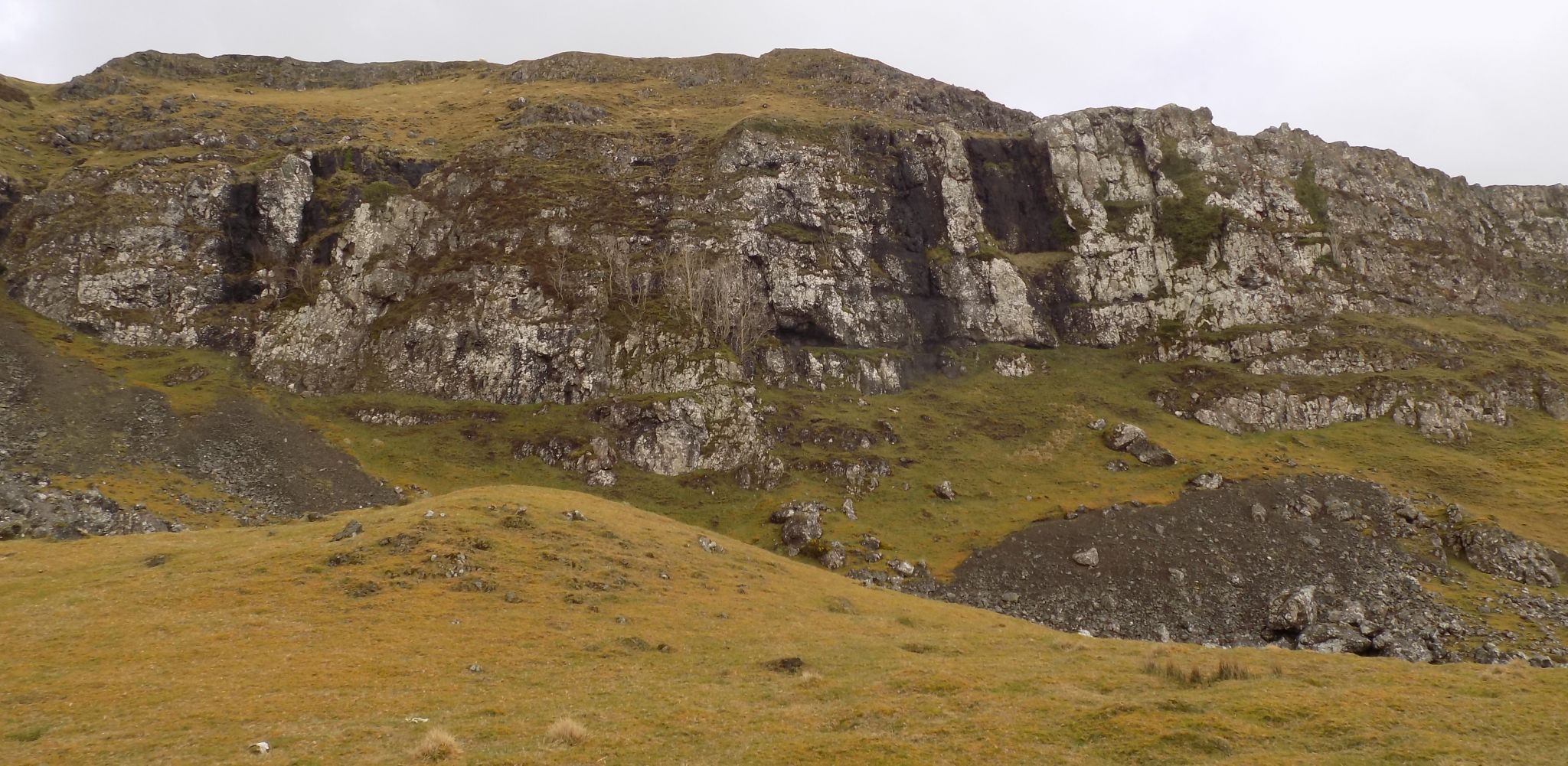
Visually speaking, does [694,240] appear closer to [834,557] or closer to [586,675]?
[834,557]

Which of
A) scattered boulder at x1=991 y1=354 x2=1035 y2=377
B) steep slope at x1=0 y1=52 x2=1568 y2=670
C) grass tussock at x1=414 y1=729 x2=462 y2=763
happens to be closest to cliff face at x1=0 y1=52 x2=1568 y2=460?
steep slope at x1=0 y1=52 x2=1568 y2=670

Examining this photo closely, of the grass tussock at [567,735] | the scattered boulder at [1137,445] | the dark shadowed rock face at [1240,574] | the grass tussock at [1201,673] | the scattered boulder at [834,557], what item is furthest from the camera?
the scattered boulder at [1137,445]

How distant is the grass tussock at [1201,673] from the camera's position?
2669 cm

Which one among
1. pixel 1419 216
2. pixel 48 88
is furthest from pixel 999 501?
pixel 48 88

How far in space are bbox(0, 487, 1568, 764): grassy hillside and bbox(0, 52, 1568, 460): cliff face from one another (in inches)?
1765

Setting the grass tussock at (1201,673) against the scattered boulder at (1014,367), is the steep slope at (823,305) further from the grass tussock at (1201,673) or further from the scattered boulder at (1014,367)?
the grass tussock at (1201,673)

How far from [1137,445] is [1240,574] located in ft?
103

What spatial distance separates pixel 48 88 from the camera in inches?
5950

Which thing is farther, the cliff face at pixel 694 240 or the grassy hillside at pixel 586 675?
the cliff face at pixel 694 240

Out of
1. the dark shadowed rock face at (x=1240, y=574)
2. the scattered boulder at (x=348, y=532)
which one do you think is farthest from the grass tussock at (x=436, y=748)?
the dark shadowed rock face at (x=1240, y=574)

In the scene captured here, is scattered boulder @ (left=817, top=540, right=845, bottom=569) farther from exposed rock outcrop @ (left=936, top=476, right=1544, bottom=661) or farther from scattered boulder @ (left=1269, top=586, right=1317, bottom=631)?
scattered boulder @ (left=1269, top=586, right=1317, bottom=631)

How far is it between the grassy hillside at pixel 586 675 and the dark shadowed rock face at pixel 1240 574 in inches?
629

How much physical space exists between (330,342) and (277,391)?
404 inches

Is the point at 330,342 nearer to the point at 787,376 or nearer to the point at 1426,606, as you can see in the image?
the point at 787,376
